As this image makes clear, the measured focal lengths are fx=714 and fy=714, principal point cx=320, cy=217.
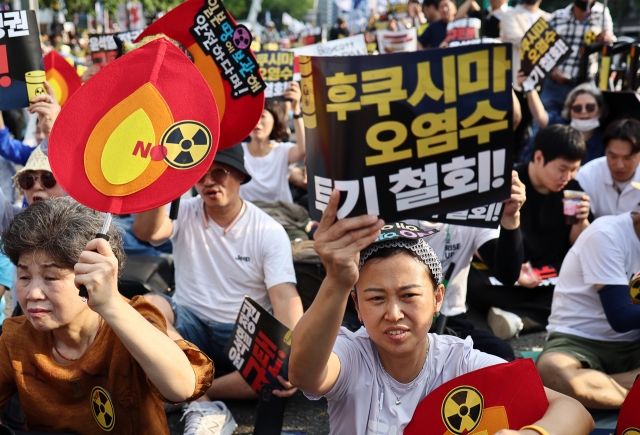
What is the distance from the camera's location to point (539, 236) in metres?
5.20

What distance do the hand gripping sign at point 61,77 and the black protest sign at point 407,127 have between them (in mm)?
3854

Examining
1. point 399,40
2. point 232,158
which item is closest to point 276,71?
point 399,40

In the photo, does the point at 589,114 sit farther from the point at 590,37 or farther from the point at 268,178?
the point at 268,178

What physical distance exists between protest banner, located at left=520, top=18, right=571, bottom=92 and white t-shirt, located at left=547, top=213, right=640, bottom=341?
116 inches

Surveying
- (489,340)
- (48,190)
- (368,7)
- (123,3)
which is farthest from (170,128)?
(123,3)

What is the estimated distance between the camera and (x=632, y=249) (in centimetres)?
362

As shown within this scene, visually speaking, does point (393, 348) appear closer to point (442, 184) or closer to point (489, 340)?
point (442, 184)

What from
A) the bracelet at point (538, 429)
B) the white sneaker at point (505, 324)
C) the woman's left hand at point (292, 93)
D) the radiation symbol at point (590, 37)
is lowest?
the white sneaker at point (505, 324)

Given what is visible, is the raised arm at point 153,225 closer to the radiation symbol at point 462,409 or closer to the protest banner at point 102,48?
the radiation symbol at point 462,409

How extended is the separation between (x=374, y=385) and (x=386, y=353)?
0.11 metres

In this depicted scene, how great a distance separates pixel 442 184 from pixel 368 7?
62.0 feet

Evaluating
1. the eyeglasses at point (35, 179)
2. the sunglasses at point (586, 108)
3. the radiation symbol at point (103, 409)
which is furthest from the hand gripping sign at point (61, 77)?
the sunglasses at point (586, 108)

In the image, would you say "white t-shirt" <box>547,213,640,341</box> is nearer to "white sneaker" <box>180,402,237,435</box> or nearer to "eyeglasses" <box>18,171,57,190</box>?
"white sneaker" <box>180,402,237,435</box>

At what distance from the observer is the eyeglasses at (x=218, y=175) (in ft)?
12.5
